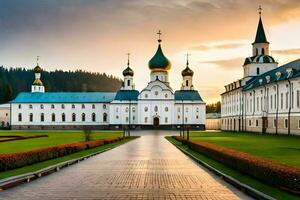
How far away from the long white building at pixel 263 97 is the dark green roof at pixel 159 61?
47.9 ft

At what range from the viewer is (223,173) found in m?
16.6

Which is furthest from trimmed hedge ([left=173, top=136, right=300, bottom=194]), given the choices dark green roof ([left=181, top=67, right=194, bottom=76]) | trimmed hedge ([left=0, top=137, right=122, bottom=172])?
dark green roof ([left=181, top=67, right=194, bottom=76])

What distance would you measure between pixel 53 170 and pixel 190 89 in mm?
89408

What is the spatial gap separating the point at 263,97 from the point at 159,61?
36.9 meters

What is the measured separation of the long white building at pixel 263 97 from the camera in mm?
57781

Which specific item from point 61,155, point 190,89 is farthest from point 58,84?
point 61,155

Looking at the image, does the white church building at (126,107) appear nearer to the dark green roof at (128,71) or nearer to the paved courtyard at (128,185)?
the dark green roof at (128,71)

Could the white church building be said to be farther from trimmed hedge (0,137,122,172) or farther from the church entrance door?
trimmed hedge (0,137,122,172)

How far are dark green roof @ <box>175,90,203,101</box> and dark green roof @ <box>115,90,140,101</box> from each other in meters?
9.36

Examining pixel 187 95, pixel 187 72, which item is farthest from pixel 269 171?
pixel 187 72

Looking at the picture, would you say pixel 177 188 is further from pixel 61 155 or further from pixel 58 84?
pixel 58 84

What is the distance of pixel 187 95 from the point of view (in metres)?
103

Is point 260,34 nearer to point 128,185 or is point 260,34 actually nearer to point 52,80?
point 128,185

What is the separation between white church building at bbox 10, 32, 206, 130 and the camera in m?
98.6
